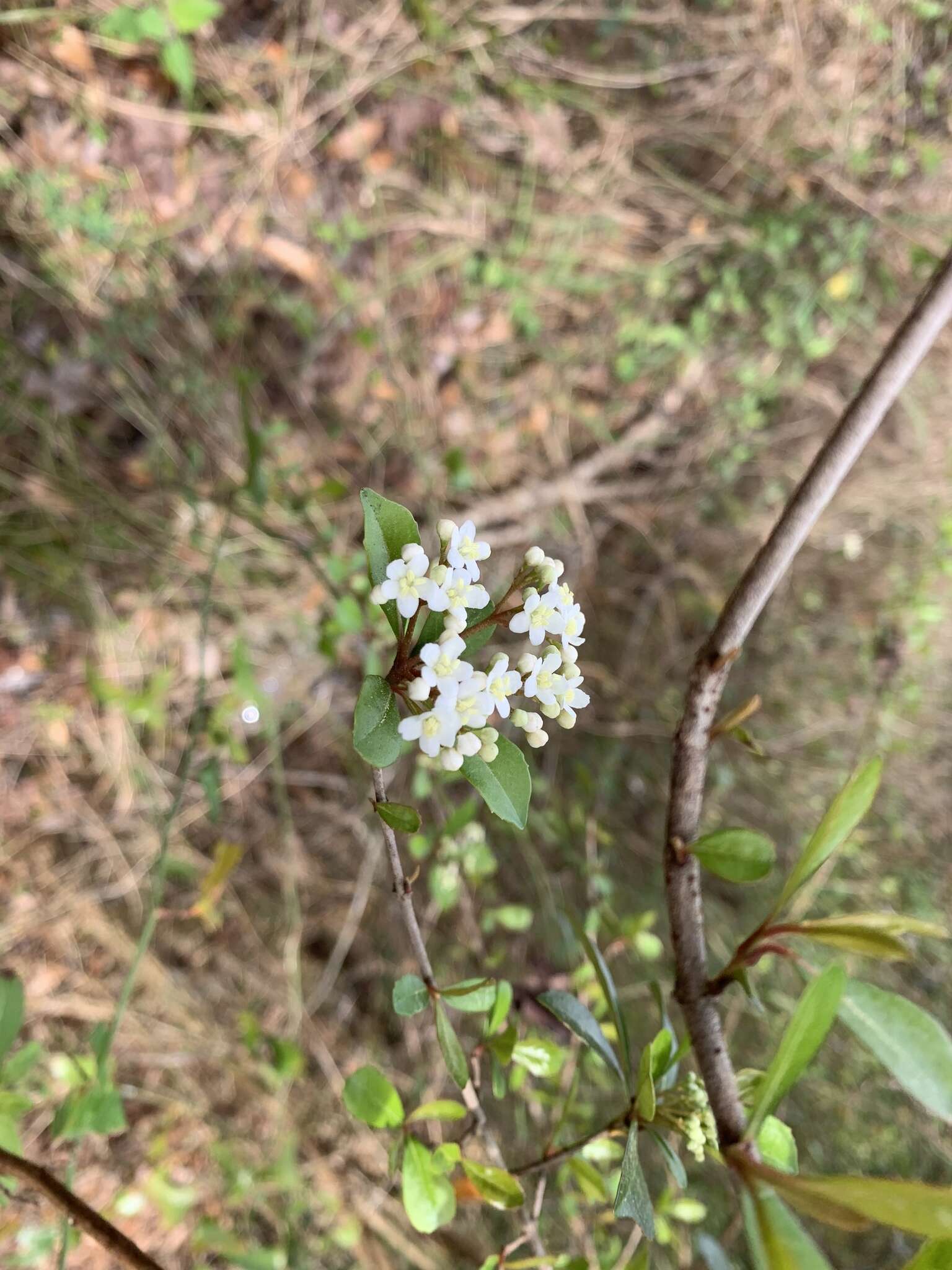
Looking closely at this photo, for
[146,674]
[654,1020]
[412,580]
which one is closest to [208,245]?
[146,674]

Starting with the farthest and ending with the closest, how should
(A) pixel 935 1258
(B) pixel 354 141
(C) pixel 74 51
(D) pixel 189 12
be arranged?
1. (B) pixel 354 141
2. (C) pixel 74 51
3. (D) pixel 189 12
4. (A) pixel 935 1258

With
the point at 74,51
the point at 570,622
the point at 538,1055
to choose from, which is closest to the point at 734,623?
the point at 570,622

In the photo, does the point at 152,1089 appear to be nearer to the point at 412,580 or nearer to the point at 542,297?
the point at 412,580

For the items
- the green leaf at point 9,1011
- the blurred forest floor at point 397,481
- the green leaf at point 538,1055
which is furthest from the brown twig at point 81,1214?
the blurred forest floor at point 397,481

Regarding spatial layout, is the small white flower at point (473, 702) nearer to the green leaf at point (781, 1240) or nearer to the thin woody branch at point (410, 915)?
the thin woody branch at point (410, 915)

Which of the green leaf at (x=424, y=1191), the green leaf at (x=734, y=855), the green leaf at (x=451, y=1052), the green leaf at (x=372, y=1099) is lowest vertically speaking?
the green leaf at (x=424, y=1191)

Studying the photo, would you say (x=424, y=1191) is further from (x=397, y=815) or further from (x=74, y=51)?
(x=74, y=51)

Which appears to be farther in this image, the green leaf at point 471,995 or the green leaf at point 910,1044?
the green leaf at point 471,995
